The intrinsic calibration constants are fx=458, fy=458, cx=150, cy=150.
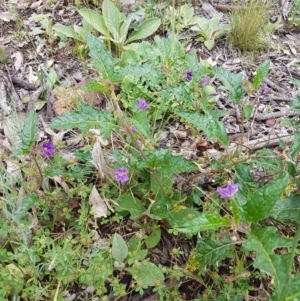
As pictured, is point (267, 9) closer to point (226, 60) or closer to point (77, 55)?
point (226, 60)

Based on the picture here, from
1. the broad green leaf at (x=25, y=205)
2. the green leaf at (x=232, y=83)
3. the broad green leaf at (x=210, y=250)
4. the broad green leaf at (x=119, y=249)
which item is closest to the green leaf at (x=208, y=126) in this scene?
the green leaf at (x=232, y=83)

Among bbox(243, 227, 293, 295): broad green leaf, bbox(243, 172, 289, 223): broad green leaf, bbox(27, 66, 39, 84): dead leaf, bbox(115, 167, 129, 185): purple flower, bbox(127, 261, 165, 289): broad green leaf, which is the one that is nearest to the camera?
bbox(243, 227, 293, 295): broad green leaf

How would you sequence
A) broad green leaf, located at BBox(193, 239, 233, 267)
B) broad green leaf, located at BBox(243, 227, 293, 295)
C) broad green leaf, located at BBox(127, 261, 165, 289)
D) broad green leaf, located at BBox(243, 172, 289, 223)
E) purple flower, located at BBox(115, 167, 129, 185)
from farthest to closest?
1. purple flower, located at BBox(115, 167, 129, 185)
2. broad green leaf, located at BBox(127, 261, 165, 289)
3. broad green leaf, located at BBox(193, 239, 233, 267)
4. broad green leaf, located at BBox(243, 172, 289, 223)
5. broad green leaf, located at BBox(243, 227, 293, 295)

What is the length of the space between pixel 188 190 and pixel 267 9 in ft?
4.73

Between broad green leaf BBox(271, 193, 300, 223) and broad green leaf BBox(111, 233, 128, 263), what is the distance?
54cm

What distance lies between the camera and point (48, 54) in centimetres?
262

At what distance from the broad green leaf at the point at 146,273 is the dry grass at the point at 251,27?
1473mm

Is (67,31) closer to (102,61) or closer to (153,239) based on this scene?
(102,61)

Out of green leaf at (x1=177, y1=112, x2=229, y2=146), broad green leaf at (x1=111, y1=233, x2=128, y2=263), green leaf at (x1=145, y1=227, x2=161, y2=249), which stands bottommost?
green leaf at (x1=145, y1=227, x2=161, y2=249)

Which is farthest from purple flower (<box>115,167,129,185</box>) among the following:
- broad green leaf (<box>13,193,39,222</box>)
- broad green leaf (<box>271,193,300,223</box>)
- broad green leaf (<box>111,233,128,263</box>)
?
broad green leaf (<box>271,193,300,223</box>)

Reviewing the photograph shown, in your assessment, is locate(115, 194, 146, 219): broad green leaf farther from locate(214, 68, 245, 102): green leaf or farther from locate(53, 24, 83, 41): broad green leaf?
locate(53, 24, 83, 41): broad green leaf

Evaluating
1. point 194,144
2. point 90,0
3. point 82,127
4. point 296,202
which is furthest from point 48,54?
point 296,202

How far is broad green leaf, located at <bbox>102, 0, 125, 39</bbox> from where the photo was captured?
2.51m

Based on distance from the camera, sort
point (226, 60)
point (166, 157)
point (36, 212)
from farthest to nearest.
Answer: point (226, 60)
point (36, 212)
point (166, 157)
